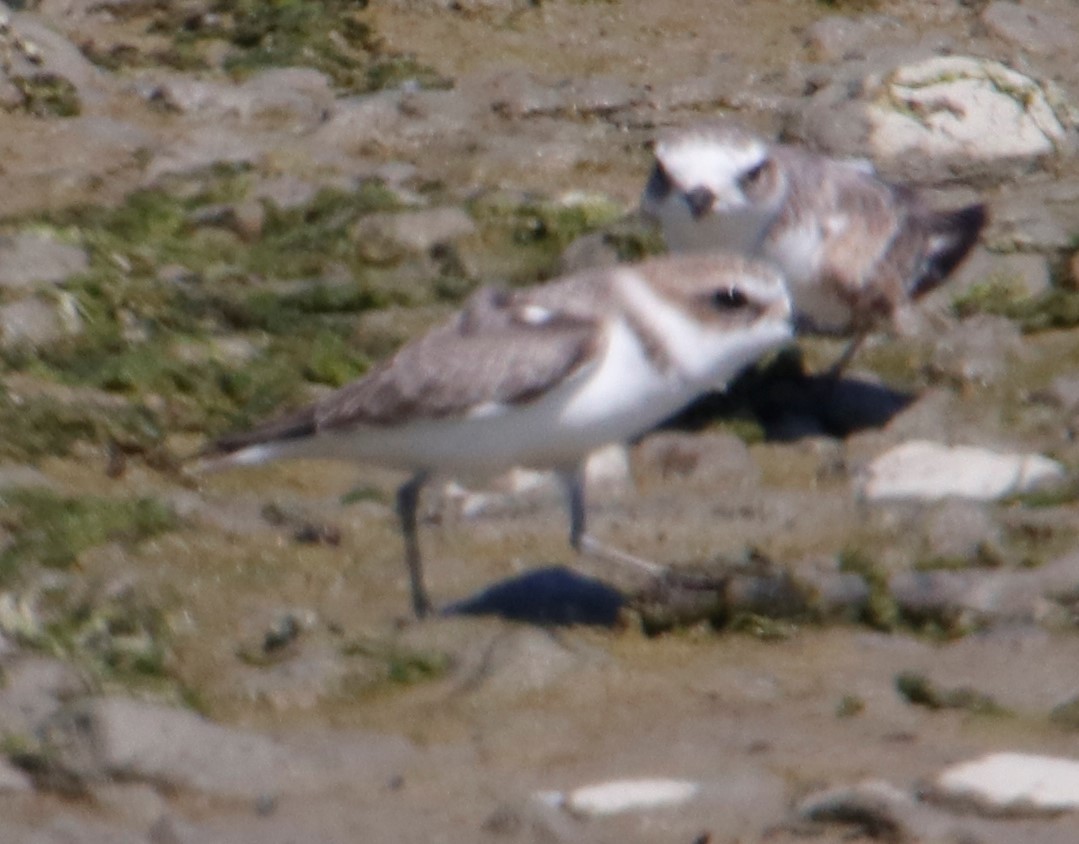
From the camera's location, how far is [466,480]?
7289mm

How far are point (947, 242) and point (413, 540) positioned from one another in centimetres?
362

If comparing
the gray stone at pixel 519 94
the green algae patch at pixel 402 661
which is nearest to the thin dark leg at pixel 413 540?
the green algae patch at pixel 402 661

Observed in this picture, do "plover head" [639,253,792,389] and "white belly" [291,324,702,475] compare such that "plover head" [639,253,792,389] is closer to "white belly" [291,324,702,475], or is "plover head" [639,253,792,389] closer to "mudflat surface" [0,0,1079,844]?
"white belly" [291,324,702,475]

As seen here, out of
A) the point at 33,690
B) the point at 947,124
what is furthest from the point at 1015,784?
the point at 947,124

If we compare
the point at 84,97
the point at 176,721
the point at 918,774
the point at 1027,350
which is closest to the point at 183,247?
the point at 84,97

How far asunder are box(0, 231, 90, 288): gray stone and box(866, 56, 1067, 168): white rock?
407cm

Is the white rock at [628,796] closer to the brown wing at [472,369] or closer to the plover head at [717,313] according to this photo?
the brown wing at [472,369]

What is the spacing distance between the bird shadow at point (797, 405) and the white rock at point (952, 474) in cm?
77

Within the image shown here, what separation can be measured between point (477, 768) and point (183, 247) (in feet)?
17.2

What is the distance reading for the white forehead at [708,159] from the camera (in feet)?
28.9

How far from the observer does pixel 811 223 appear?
9141 millimetres

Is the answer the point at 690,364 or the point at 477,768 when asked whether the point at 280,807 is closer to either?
the point at 477,768

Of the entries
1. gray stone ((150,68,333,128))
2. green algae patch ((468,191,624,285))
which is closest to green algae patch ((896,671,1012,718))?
green algae patch ((468,191,624,285))

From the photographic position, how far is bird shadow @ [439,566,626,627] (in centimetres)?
663
